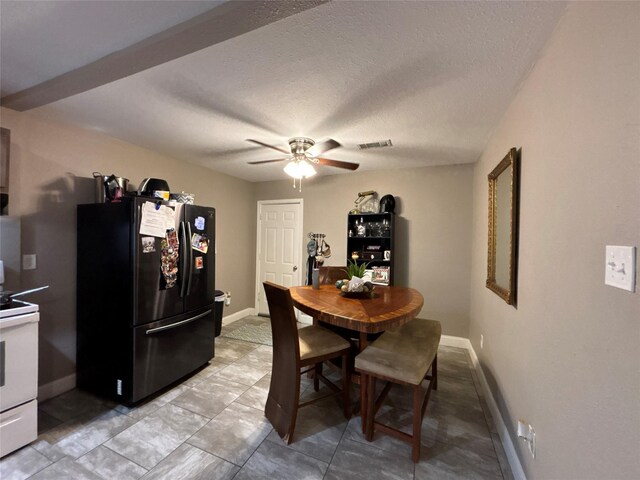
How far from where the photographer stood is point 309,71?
1.59 meters

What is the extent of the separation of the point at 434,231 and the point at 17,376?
4.14m

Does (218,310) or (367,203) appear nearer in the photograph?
(218,310)

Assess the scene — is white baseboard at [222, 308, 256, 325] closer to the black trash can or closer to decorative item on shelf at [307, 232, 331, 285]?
the black trash can

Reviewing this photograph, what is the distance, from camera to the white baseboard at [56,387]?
2.18m

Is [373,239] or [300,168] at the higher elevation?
[300,168]

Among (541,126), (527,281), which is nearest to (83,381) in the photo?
(527,281)

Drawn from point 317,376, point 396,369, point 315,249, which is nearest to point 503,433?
point 396,369

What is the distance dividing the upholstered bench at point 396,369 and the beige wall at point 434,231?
1.69 m

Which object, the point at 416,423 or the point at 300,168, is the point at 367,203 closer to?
the point at 300,168

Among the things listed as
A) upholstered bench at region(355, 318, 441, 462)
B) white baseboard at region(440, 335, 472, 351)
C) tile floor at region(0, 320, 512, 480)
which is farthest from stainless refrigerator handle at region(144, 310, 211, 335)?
white baseboard at region(440, 335, 472, 351)

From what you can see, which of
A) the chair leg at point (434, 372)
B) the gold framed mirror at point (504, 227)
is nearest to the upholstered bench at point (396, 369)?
the chair leg at point (434, 372)

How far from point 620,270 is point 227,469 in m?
2.10

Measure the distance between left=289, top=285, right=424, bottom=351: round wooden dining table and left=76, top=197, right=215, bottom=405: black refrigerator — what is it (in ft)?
3.64

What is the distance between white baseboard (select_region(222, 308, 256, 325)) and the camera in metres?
4.11
